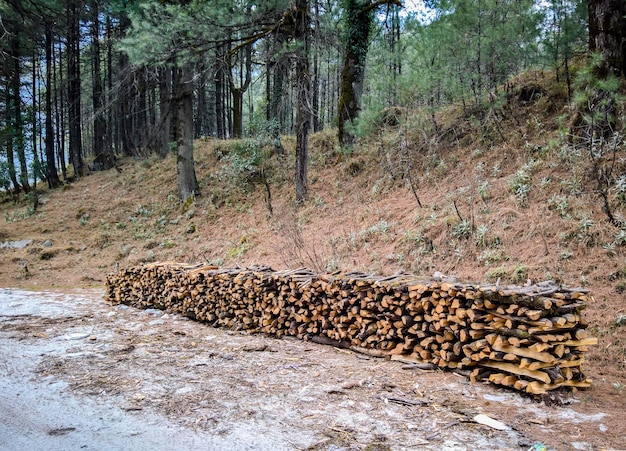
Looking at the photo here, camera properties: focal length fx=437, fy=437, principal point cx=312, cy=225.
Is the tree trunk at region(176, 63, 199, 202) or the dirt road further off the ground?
the tree trunk at region(176, 63, 199, 202)

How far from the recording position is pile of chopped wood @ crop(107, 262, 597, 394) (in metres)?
3.77

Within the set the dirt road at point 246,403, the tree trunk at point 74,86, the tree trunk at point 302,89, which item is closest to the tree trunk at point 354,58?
the tree trunk at point 302,89

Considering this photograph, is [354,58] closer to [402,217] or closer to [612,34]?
[402,217]

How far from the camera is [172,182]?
17453 mm

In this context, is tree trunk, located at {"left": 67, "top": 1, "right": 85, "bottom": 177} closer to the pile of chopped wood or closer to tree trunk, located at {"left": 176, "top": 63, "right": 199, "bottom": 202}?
tree trunk, located at {"left": 176, "top": 63, "right": 199, "bottom": 202}

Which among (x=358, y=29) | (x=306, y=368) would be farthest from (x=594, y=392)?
(x=358, y=29)

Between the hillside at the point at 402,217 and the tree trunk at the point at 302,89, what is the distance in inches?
20.1

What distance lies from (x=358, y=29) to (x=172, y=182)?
9.34 m

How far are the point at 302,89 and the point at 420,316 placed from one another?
8.19m

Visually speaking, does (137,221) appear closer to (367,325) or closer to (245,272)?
(245,272)

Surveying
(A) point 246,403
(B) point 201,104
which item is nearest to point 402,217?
(A) point 246,403

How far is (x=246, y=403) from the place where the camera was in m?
3.59

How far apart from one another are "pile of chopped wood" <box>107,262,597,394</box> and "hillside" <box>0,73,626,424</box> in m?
0.66

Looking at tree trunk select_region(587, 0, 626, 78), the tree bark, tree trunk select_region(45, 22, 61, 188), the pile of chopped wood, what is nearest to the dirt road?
the pile of chopped wood
